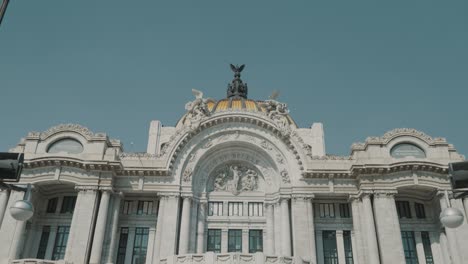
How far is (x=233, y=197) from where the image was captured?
1411 inches

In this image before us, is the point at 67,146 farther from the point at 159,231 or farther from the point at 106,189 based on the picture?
the point at 159,231

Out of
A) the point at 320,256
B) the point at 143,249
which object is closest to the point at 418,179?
the point at 320,256

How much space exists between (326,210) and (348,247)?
365cm

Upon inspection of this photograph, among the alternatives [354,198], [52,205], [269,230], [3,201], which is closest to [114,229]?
[52,205]

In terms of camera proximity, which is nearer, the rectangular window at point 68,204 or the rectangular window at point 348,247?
the rectangular window at point 348,247

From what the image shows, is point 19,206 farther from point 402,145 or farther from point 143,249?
point 402,145

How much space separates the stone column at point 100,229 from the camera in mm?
29891

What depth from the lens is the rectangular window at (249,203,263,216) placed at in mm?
35344

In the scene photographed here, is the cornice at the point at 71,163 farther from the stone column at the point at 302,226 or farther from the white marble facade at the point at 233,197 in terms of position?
the stone column at the point at 302,226

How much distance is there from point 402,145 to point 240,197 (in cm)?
1550

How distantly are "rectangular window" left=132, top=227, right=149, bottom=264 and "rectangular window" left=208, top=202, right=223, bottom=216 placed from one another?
5883 millimetres

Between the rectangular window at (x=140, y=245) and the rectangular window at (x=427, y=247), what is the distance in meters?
24.2

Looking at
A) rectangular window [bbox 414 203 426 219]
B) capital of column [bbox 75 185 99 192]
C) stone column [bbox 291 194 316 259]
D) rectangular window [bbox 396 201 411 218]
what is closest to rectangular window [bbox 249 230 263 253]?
stone column [bbox 291 194 316 259]

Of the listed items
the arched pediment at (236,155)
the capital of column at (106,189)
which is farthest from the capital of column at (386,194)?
the capital of column at (106,189)
